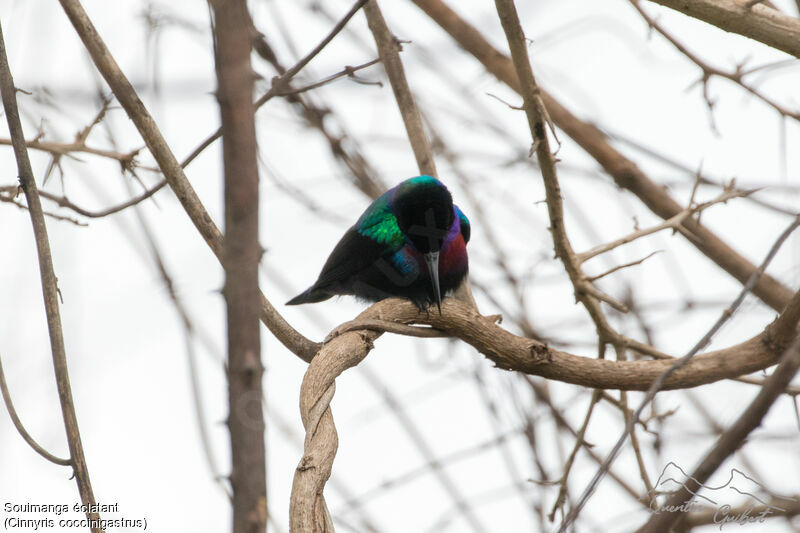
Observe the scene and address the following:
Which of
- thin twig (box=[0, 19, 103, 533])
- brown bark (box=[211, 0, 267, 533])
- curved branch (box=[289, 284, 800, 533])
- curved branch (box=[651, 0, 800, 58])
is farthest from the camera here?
curved branch (box=[651, 0, 800, 58])

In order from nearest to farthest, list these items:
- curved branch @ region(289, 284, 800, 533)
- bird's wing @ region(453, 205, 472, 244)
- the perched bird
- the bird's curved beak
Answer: curved branch @ region(289, 284, 800, 533) → the bird's curved beak → the perched bird → bird's wing @ region(453, 205, 472, 244)

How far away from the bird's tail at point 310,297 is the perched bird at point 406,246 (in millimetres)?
229

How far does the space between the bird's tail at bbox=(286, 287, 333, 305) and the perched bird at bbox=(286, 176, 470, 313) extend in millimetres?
229

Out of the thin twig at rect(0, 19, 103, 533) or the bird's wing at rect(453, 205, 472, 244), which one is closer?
the thin twig at rect(0, 19, 103, 533)

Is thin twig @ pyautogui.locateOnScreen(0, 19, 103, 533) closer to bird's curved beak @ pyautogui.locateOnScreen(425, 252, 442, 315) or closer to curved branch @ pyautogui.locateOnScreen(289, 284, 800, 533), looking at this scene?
curved branch @ pyautogui.locateOnScreen(289, 284, 800, 533)

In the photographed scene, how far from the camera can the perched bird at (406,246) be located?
12.4 ft

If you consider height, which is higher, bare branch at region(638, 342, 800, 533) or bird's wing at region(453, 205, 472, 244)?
bird's wing at region(453, 205, 472, 244)

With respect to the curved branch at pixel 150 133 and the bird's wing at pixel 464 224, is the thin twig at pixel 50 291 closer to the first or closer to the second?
the curved branch at pixel 150 133

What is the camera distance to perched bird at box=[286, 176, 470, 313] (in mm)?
3777

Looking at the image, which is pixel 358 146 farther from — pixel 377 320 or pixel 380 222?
pixel 377 320

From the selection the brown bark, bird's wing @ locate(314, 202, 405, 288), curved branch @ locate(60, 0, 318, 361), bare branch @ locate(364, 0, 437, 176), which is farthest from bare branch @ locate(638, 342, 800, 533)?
bird's wing @ locate(314, 202, 405, 288)

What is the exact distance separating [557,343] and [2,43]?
2.67 metres

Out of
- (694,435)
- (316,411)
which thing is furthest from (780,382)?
(694,435)

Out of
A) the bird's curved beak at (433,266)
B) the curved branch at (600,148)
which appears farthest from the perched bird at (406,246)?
the curved branch at (600,148)
